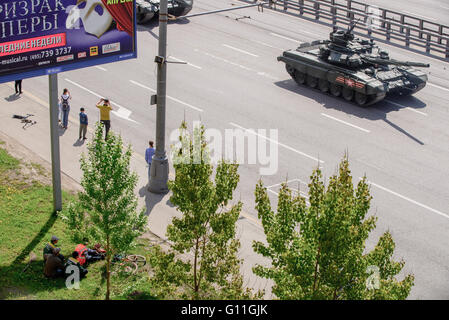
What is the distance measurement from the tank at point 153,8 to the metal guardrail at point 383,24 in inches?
216

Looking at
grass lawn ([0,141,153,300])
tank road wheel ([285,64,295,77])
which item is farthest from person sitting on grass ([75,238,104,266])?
tank road wheel ([285,64,295,77])

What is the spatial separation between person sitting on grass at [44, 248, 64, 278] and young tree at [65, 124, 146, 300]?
160cm

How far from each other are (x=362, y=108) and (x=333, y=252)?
20.2 metres

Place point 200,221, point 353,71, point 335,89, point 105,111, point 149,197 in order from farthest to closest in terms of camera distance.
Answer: point 335,89 → point 353,71 → point 105,111 → point 149,197 → point 200,221

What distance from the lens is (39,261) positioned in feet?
59.8

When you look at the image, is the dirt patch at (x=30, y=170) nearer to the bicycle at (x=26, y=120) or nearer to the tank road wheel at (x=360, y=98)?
the bicycle at (x=26, y=120)

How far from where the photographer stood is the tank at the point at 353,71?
1185 inches

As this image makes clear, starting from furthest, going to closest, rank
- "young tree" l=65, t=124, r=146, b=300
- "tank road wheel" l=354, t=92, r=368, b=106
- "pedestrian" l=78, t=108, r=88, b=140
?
1. "tank road wheel" l=354, t=92, r=368, b=106
2. "pedestrian" l=78, t=108, r=88, b=140
3. "young tree" l=65, t=124, r=146, b=300

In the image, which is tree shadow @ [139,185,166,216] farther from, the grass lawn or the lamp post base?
the grass lawn

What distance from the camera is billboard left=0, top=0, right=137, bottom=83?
17812 mm

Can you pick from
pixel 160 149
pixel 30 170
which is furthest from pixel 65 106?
pixel 160 149

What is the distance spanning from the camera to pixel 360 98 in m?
30.7

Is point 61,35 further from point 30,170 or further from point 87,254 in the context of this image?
point 30,170

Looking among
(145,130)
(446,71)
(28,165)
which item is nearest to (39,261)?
(28,165)
